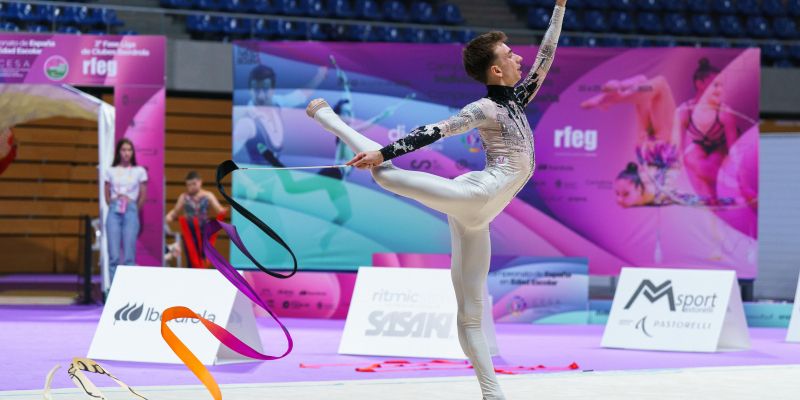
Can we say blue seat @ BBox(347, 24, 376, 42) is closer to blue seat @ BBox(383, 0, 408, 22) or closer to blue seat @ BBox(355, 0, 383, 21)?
blue seat @ BBox(355, 0, 383, 21)

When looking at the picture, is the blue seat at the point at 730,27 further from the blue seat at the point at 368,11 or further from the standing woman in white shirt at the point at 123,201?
the standing woman in white shirt at the point at 123,201

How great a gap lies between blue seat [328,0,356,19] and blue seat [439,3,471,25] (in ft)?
4.84

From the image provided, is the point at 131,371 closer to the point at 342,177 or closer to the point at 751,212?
the point at 342,177

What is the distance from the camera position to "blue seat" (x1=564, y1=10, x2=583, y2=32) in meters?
18.6

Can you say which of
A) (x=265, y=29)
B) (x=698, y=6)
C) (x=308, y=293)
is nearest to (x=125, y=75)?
(x=308, y=293)

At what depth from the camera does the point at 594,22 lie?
18875 millimetres

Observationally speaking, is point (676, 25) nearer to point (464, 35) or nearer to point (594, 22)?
point (594, 22)

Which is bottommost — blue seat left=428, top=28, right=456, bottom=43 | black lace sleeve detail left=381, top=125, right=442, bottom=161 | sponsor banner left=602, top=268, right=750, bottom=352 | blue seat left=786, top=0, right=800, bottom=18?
sponsor banner left=602, top=268, right=750, bottom=352

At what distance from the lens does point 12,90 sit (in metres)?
13.5

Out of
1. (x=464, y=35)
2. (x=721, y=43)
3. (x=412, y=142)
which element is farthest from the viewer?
(x=464, y=35)

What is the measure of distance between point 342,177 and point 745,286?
5171mm

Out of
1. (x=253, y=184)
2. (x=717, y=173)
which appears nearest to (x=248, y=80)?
(x=253, y=184)

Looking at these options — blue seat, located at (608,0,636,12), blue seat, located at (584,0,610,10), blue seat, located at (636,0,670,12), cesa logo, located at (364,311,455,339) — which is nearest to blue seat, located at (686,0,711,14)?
blue seat, located at (636,0,670,12)

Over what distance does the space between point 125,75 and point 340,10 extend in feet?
18.0
